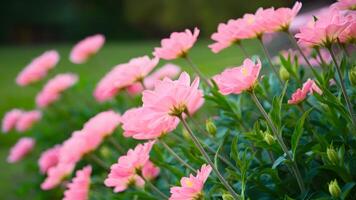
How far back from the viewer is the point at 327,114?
895 mm

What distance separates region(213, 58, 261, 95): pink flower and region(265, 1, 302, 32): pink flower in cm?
18

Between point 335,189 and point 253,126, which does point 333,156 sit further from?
point 253,126

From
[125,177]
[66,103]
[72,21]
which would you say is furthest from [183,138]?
[72,21]

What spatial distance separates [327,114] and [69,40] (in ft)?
52.8

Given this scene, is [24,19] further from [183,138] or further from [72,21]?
[183,138]

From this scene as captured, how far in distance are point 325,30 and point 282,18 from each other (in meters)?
0.14

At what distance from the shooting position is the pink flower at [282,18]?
37.3 inches

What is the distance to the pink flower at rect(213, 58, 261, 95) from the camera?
0.79 metres

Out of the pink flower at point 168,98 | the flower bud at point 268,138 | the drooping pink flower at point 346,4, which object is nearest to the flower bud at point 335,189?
the flower bud at point 268,138

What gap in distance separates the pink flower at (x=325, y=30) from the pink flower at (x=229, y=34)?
0.65ft

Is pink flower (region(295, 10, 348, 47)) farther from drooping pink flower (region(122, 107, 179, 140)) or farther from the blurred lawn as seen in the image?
the blurred lawn

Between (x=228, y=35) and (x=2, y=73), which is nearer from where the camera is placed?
(x=228, y=35)

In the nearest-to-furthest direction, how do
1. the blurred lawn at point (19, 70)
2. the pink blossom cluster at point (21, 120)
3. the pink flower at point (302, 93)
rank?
the pink flower at point (302, 93), the pink blossom cluster at point (21, 120), the blurred lawn at point (19, 70)

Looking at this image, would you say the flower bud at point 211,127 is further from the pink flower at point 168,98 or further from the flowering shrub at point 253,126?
Answer: the pink flower at point 168,98
